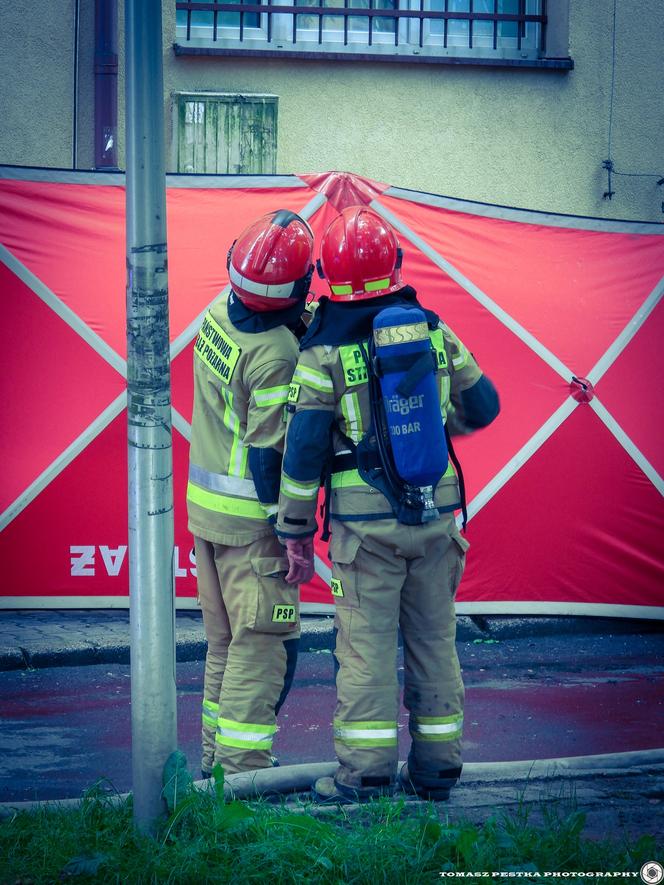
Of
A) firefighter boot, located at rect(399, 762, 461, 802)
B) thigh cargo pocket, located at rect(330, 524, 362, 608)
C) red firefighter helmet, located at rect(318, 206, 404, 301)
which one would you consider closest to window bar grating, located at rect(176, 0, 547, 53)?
red firefighter helmet, located at rect(318, 206, 404, 301)

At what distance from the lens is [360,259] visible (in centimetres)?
430

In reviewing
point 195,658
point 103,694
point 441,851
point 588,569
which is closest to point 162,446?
point 441,851

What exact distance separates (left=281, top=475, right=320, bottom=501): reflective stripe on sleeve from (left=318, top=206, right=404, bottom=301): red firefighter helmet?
679 millimetres

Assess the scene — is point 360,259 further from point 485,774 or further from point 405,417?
→ point 485,774

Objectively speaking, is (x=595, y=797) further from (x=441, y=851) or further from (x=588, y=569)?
(x=588, y=569)

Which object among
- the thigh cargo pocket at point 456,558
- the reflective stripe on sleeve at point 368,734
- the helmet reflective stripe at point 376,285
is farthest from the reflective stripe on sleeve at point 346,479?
the reflective stripe on sleeve at point 368,734

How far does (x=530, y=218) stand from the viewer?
725 centimetres

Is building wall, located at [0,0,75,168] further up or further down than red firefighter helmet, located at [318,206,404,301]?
further up

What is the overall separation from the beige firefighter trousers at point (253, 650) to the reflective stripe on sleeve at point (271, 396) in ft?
1.68

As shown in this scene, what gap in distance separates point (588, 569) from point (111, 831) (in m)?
4.05

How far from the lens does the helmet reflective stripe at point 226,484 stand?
4527mm

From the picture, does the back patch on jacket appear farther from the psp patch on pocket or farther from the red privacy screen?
the red privacy screen

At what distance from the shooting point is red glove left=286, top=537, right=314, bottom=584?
14.2 ft

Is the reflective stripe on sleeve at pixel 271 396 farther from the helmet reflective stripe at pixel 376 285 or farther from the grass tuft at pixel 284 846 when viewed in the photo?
the grass tuft at pixel 284 846
